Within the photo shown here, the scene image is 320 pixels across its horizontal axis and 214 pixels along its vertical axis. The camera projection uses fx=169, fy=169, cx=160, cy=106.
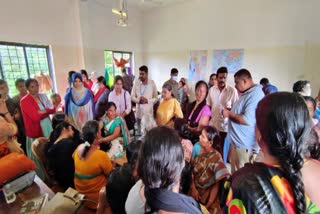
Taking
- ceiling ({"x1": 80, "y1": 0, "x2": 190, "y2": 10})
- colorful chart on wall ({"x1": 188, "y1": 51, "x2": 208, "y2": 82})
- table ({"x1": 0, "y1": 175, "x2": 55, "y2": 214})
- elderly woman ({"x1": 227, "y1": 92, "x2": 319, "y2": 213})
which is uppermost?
ceiling ({"x1": 80, "y1": 0, "x2": 190, "y2": 10})

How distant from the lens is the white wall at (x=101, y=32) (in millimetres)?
4875

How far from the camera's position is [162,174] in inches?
28.2

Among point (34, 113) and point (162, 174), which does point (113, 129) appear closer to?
point (34, 113)

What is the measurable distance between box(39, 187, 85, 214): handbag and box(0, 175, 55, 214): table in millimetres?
162

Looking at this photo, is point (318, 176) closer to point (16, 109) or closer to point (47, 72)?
point (16, 109)

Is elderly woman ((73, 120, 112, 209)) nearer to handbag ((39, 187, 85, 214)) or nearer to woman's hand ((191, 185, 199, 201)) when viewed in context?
handbag ((39, 187, 85, 214))

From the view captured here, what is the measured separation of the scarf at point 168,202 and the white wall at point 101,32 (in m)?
5.04

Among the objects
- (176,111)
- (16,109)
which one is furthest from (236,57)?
(16,109)

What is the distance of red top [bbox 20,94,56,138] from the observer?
2.25 metres

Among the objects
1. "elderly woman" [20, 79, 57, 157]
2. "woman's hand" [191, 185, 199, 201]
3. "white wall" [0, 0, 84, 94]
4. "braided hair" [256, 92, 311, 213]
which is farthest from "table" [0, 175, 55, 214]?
"white wall" [0, 0, 84, 94]

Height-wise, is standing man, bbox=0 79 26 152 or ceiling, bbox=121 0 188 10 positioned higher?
ceiling, bbox=121 0 188 10

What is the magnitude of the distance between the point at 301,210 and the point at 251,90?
4.59 feet

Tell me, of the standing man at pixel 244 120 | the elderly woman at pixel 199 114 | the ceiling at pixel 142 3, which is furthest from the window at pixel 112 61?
the standing man at pixel 244 120

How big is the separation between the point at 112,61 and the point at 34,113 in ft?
12.9
